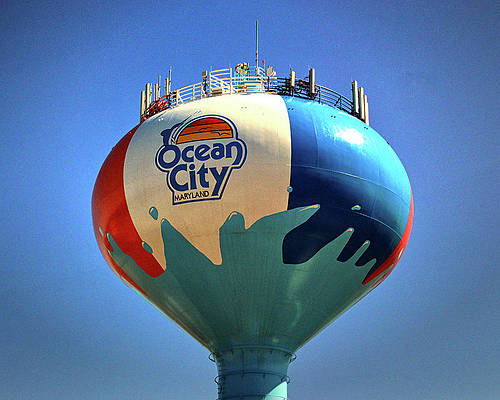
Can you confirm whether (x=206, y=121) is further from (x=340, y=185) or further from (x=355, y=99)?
(x=355, y=99)

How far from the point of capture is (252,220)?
17.7 meters

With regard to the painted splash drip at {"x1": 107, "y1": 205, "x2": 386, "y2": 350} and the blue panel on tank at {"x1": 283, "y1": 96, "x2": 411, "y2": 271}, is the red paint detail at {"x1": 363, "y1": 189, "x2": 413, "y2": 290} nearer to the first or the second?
the blue panel on tank at {"x1": 283, "y1": 96, "x2": 411, "y2": 271}

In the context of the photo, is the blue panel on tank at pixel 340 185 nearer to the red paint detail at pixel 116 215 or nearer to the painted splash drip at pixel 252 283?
the painted splash drip at pixel 252 283

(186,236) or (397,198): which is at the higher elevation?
(397,198)

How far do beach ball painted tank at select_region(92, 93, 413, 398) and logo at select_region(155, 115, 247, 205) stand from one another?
0.10 ft

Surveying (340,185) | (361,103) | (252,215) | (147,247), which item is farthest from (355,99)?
(147,247)

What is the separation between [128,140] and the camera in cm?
1972

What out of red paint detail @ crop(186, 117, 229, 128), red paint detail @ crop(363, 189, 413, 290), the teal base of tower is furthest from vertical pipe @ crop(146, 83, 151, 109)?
red paint detail @ crop(363, 189, 413, 290)

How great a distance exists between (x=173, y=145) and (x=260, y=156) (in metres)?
2.21

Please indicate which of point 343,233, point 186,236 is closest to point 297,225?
point 343,233

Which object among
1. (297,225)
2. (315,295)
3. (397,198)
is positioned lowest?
(315,295)

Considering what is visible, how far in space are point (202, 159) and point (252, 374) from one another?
221 inches

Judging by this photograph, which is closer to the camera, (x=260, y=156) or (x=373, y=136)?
(x=260, y=156)

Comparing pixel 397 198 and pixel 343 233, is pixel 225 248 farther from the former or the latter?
pixel 397 198
